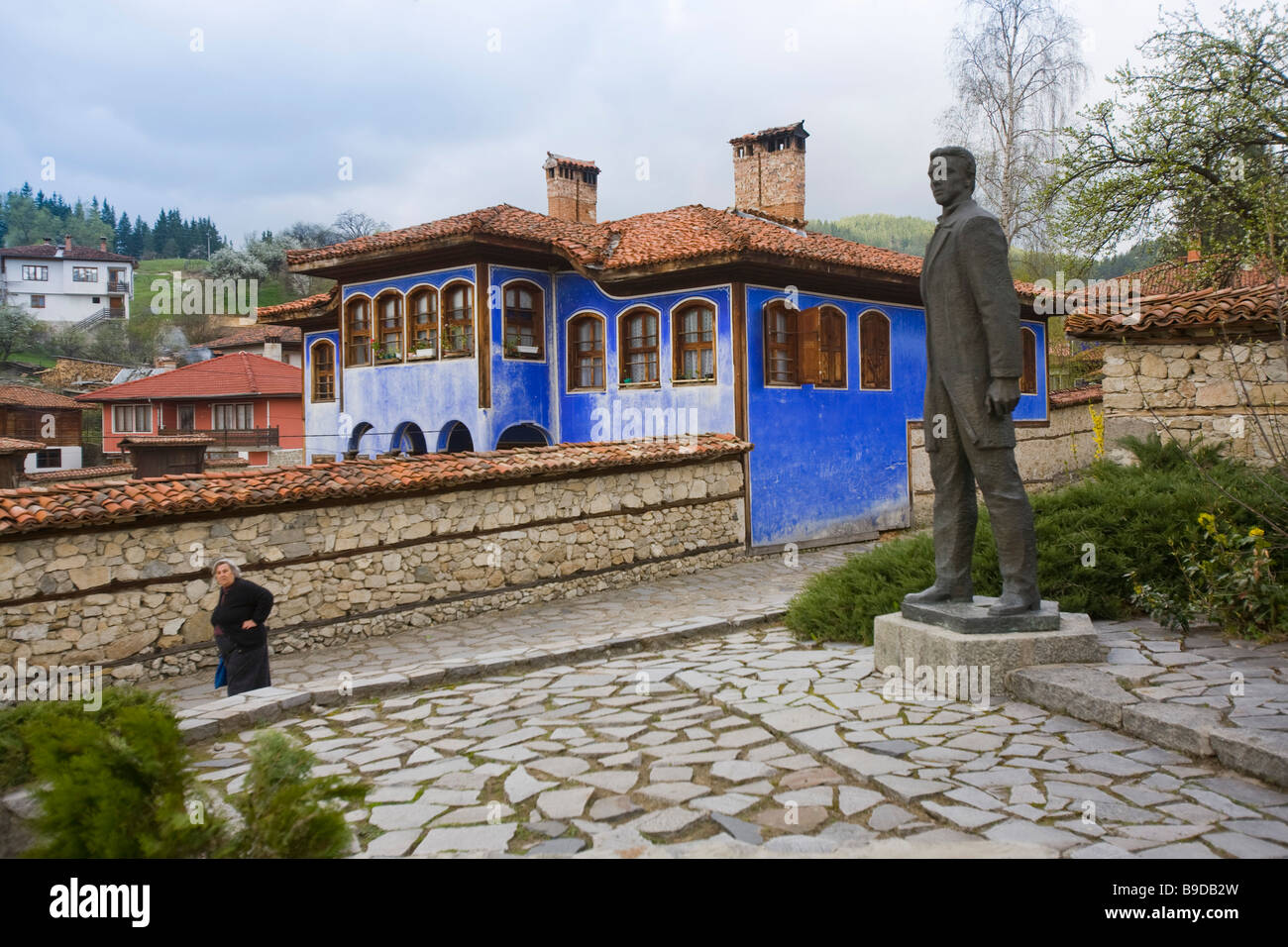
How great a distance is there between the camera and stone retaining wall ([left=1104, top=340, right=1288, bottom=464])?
951 cm

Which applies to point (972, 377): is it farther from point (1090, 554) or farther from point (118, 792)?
point (118, 792)

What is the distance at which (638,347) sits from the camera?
1598 cm

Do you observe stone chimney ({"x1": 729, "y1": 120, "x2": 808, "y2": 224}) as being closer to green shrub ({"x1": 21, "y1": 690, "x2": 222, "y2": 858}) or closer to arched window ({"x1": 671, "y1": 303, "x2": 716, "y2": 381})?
arched window ({"x1": 671, "y1": 303, "x2": 716, "y2": 381})

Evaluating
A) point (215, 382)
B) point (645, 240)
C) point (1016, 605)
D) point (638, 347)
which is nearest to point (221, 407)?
point (215, 382)

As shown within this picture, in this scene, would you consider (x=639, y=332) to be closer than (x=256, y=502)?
No

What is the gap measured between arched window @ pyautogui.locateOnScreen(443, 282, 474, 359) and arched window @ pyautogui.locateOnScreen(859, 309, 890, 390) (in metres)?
7.08

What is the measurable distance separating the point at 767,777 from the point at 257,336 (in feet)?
186
